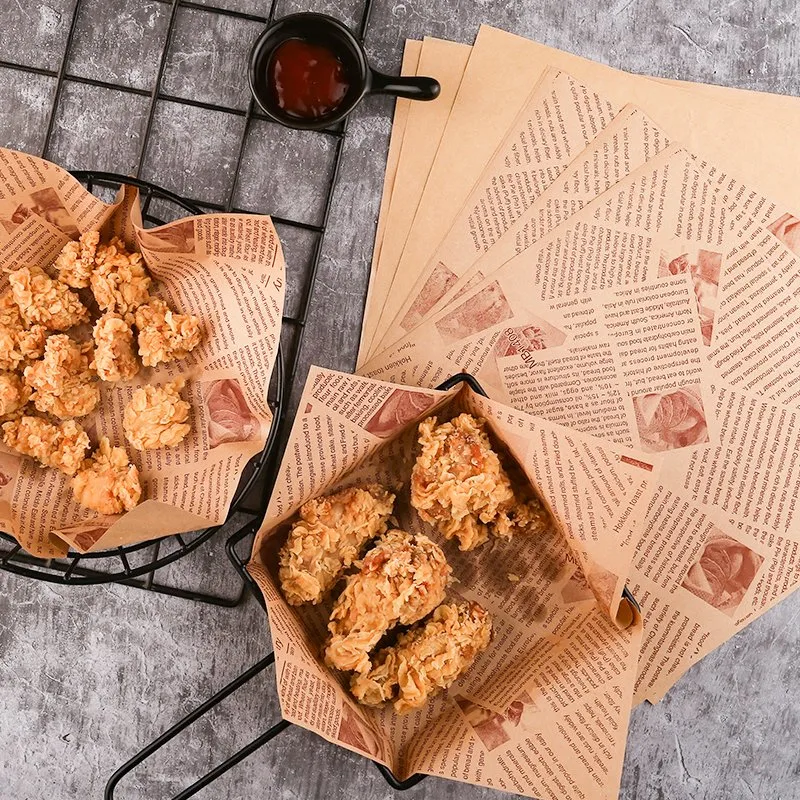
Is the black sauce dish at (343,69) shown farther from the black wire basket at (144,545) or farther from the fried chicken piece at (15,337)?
the fried chicken piece at (15,337)

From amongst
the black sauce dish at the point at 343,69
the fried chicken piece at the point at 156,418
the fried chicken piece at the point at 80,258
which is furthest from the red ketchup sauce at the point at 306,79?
the fried chicken piece at the point at 156,418

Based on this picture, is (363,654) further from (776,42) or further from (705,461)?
(776,42)

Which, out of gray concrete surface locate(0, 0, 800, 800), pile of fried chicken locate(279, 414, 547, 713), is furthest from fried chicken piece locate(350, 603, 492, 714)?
gray concrete surface locate(0, 0, 800, 800)

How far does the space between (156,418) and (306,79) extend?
0.52 metres

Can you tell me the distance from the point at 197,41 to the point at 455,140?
0.42 meters

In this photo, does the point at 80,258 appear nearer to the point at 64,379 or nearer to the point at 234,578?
the point at 64,379

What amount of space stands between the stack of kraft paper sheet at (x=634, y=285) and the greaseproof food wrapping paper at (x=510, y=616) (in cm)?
14

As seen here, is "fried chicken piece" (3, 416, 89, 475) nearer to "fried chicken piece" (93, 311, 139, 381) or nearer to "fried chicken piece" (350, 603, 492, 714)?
"fried chicken piece" (93, 311, 139, 381)

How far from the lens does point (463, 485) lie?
1.10 metres

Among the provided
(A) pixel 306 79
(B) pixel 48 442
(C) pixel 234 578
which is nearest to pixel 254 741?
(C) pixel 234 578

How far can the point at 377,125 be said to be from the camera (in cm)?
127

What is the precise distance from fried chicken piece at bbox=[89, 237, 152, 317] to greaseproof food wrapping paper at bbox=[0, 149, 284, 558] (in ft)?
0.07

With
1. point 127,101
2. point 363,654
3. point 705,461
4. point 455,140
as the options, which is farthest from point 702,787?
point 127,101

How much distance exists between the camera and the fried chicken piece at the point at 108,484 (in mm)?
1143
